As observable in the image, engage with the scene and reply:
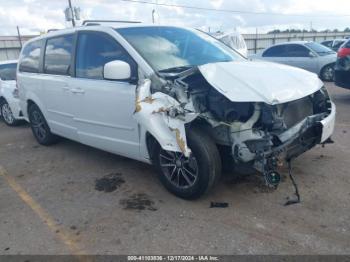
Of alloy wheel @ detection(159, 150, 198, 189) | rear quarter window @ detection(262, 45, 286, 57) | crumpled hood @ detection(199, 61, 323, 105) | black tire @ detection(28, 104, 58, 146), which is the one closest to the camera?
crumpled hood @ detection(199, 61, 323, 105)

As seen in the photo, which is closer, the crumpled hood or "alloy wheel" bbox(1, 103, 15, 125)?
the crumpled hood

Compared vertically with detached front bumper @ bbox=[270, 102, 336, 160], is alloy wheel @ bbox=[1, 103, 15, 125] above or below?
below

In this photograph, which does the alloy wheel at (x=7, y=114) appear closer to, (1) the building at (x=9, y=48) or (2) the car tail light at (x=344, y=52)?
(2) the car tail light at (x=344, y=52)

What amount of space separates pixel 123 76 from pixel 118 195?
1.33m

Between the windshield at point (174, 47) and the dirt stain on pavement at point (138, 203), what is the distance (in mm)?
1403

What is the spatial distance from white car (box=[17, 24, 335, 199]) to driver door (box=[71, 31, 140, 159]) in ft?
0.04

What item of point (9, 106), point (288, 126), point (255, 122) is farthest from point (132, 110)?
point (9, 106)

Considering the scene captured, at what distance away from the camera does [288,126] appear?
11.4ft

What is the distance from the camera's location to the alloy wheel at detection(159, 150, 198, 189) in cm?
353

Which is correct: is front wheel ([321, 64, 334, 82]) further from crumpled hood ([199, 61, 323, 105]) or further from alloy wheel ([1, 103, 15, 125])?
alloy wheel ([1, 103, 15, 125])

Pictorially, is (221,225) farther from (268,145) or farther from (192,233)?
(268,145)

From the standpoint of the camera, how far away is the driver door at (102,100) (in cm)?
395

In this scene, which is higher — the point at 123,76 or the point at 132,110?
the point at 123,76

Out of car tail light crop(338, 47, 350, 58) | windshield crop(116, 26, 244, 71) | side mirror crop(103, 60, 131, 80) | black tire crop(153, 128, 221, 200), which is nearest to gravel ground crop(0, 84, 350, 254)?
black tire crop(153, 128, 221, 200)
